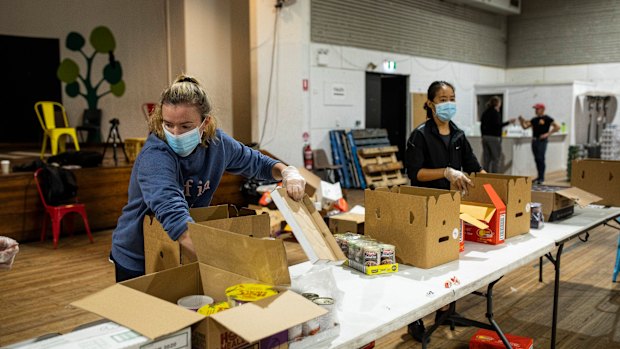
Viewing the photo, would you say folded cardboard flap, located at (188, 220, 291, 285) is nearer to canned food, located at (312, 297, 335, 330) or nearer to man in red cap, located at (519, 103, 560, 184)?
canned food, located at (312, 297, 335, 330)

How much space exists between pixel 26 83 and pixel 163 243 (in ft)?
35.5

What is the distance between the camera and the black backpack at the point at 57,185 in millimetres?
5828

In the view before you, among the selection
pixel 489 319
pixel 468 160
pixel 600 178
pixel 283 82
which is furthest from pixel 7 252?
pixel 283 82

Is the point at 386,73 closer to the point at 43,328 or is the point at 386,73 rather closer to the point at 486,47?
the point at 486,47

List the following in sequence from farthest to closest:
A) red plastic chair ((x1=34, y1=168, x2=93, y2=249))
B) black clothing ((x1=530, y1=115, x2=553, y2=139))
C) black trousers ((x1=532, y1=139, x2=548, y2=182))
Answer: black trousers ((x1=532, y1=139, x2=548, y2=182)), black clothing ((x1=530, y1=115, x2=553, y2=139)), red plastic chair ((x1=34, y1=168, x2=93, y2=249))

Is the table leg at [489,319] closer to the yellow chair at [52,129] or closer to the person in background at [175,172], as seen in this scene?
the person in background at [175,172]

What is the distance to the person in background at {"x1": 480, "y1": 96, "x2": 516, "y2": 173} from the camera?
10.2 m

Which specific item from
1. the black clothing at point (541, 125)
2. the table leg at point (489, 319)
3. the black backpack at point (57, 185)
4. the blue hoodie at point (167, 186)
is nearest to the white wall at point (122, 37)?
the black backpack at point (57, 185)

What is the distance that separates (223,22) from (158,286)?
30.3 ft

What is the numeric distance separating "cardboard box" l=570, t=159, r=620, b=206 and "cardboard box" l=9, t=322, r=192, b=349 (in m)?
3.26

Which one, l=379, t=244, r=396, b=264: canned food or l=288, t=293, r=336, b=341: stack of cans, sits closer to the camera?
l=288, t=293, r=336, b=341: stack of cans

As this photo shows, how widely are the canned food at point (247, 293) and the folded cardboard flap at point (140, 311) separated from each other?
128 mm

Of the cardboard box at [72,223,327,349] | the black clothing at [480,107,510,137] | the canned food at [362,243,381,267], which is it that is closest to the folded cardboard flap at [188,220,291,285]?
the cardboard box at [72,223,327,349]

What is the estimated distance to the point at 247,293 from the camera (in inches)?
51.7
